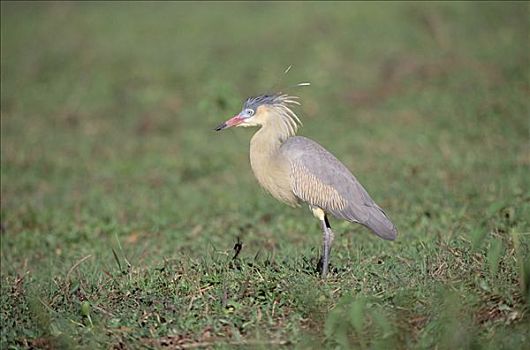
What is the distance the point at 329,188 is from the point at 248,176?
437 cm

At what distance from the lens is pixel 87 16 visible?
18.5 m

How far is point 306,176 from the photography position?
558 centimetres

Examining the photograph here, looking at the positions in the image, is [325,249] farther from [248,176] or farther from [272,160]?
[248,176]

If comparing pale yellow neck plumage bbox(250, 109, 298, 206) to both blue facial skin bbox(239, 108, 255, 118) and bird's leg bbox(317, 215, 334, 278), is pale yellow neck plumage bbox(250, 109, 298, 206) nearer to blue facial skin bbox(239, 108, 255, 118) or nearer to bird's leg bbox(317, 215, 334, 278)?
blue facial skin bbox(239, 108, 255, 118)

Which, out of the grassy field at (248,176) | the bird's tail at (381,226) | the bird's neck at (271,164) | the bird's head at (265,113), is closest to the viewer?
the grassy field at (248,176)

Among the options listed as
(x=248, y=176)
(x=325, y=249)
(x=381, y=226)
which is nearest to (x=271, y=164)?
(x=325, y=249)

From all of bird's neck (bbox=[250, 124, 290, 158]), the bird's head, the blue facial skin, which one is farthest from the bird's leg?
the blue facial skin

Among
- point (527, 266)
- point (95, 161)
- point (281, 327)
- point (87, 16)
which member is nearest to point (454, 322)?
point (527, 266)

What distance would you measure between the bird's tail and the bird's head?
874 mm

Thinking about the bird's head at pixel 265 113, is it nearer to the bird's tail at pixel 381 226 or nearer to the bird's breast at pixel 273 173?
the bird's breast at pixel 273 173

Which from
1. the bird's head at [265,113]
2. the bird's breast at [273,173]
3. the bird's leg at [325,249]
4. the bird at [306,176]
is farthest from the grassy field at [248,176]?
the bird's head at [265,113]

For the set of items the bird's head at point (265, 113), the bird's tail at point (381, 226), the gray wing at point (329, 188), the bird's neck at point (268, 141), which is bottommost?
the bird's tail at point (381, 226)

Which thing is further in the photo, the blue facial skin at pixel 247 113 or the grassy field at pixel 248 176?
the blue facial skin at pixel 247 113

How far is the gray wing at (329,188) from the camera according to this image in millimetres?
5551
